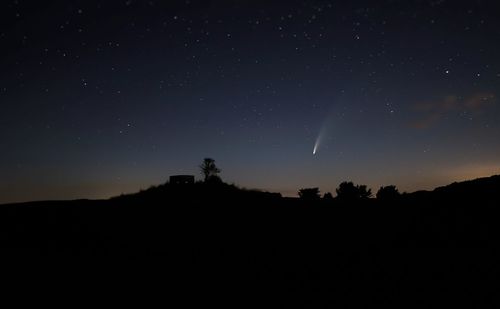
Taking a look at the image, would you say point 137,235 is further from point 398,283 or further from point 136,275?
point 398,283

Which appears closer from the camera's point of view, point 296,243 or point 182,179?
point 296,243

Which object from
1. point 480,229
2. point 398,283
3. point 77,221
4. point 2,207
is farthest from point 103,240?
point 480,229

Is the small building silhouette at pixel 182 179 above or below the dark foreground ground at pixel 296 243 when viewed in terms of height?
above

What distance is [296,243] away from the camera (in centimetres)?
876

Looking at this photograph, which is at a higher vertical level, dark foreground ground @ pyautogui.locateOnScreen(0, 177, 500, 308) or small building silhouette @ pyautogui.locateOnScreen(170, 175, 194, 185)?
small building silhouette @ pyautogui.locateOnScreen(170, 175, 194, 185)

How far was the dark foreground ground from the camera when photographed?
21.1 ft

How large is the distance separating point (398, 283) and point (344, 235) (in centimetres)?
253

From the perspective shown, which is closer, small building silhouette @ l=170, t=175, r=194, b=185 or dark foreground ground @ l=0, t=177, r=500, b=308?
dark foreground ground @ l=0, t=177, r=500, b=308

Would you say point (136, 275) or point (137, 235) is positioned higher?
point (137, 235)

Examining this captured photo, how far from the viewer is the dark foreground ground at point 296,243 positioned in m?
6.43

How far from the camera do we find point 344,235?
9070 mm

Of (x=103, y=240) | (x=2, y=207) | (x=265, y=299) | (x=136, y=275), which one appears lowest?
(x=265, y=299)

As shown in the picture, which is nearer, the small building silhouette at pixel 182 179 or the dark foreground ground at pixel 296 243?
the dark foreground ground at pixel 296 243

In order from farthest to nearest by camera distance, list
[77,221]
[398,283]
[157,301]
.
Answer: [77,221] → [398,283] → [157,301]
